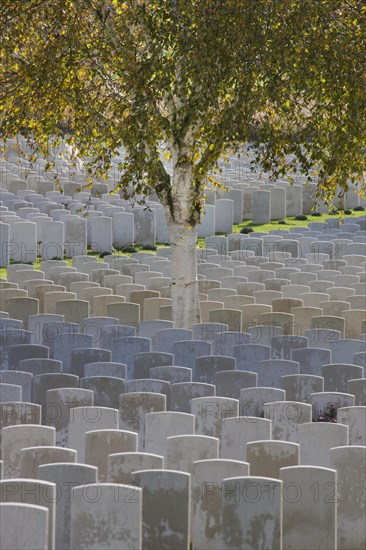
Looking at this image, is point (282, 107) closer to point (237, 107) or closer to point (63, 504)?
point (237, 107)

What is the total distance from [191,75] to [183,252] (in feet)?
10.1

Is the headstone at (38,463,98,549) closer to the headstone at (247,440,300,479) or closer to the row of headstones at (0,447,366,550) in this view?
the row of headstones at (0,447,366,550)

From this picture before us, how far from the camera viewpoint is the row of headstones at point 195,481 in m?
7.04

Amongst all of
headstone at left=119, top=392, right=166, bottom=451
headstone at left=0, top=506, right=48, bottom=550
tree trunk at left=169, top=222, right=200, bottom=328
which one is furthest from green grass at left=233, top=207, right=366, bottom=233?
headstone at left=0, top=506, right=48, bottom=550

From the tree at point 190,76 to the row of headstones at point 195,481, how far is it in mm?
3954

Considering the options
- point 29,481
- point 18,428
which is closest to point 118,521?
point 29,481

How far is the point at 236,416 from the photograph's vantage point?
9.19 meters

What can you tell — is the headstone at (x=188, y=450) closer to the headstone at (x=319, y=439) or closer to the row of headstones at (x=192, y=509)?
the row of headstones at (x=192, y=509)

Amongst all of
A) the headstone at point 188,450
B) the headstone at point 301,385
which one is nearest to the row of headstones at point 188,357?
the headstone at point 301,385

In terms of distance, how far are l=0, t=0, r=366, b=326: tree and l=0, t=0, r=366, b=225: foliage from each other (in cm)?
1

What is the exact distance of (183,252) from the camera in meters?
13.9

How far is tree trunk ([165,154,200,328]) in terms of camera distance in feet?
44.6

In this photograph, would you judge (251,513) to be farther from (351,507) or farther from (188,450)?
(188,450)

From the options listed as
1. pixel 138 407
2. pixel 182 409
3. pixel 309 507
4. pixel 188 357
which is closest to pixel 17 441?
pixel 138 407
